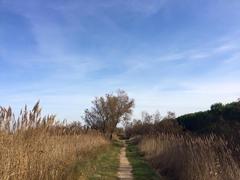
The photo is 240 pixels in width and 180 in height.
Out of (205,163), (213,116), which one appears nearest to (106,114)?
A: (213,116)

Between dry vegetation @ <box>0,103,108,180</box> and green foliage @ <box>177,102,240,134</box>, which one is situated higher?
green foliage @ <box>177,102,240,134</box>

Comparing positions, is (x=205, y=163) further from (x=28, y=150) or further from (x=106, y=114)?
(x=106, y=114)

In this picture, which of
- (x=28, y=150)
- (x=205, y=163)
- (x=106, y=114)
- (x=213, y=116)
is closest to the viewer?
(x=28, y=150)

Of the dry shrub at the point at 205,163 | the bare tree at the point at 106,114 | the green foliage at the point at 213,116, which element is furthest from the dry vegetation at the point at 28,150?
the bare tree at the point at 106,114

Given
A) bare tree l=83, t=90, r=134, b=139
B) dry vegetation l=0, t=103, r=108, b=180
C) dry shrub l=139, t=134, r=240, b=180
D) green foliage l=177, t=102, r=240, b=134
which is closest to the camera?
dry vegetation l=0, t=103, r=108, b=180

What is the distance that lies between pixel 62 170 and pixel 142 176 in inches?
234

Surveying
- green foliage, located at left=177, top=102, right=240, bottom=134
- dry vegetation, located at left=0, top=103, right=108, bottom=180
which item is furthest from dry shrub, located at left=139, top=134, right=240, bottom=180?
green foliage, located at left=177, top=102, right=240, bottom=134

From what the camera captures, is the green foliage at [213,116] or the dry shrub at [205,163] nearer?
the dry shrub at [205,163]

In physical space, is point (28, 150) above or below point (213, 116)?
below

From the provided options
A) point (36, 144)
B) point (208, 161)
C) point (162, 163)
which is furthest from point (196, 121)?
point (36, 144)

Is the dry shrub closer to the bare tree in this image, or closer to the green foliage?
the green foliage

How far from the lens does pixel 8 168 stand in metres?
6.74

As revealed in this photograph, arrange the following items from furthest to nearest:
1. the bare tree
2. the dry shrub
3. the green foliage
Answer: the bare tree, the green foliage, the dry shrub

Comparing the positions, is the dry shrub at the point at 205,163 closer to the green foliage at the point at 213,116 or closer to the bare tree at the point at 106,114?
the green foliage at the point at 213,116
